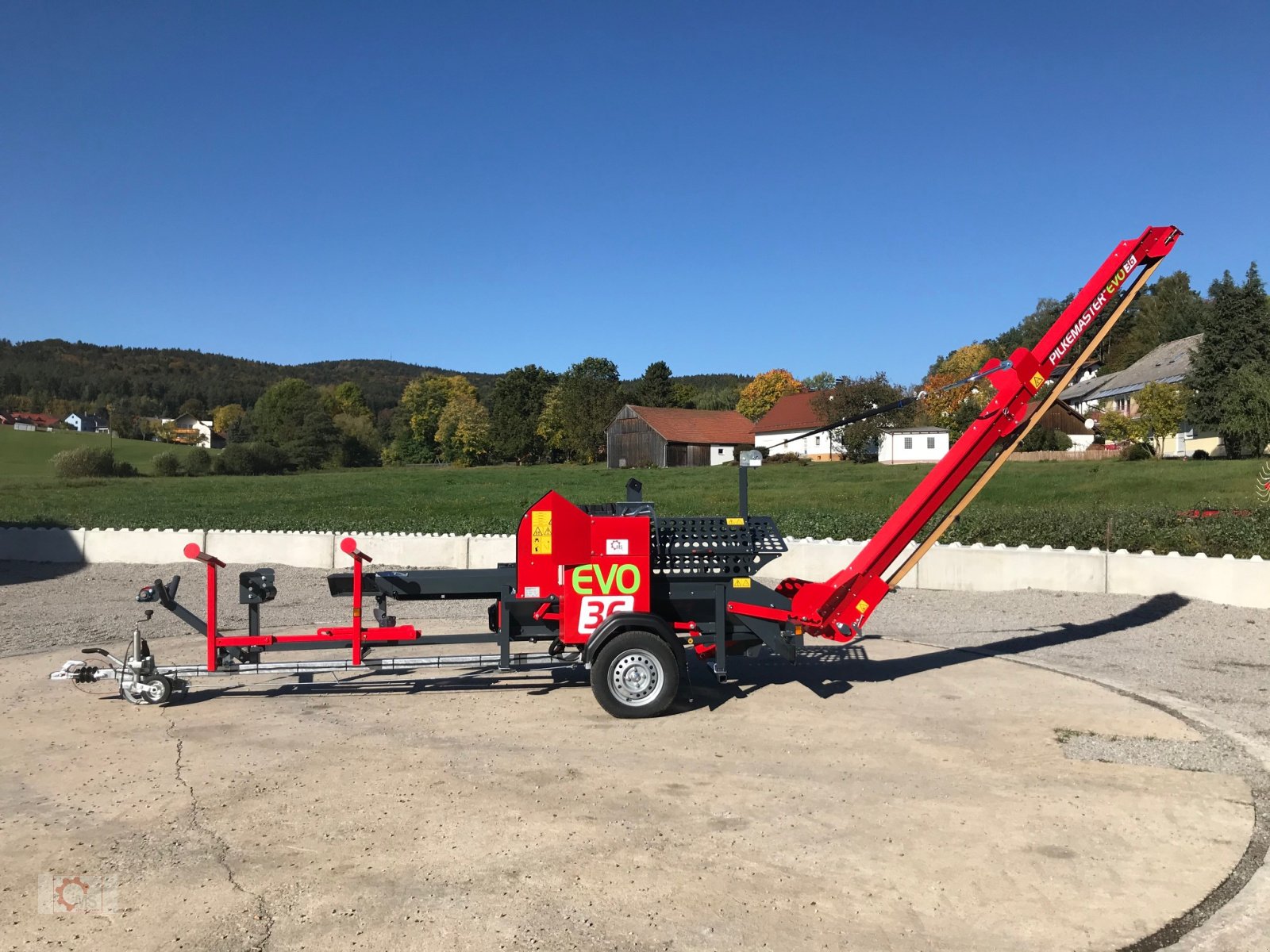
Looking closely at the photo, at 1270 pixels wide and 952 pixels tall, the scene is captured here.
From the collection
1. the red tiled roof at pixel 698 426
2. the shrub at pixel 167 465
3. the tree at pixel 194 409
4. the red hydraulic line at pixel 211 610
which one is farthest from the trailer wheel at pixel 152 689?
the tree at pixel 194 409

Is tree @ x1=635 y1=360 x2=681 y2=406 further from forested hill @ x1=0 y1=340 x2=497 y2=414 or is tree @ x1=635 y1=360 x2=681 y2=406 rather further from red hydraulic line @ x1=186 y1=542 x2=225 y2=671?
red hydraulic line @ x1=186 y1=542 x2=225 y2=671

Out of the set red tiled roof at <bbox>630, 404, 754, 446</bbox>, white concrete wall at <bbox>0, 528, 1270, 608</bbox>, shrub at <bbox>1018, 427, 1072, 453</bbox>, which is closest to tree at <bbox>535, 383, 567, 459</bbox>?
red tiled roof at <bbox>630, 404, 754, 446</bbox>

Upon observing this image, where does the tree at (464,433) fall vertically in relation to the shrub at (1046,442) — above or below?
above

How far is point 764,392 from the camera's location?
114 m

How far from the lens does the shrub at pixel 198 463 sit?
244ft

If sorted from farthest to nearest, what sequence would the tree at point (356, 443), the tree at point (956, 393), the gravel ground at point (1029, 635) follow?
the tree at point (356, 443) < the tree at point (956, 393) < the gravel ground at point (1029, 635)

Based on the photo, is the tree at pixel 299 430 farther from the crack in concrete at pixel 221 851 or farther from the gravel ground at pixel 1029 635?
the crack in concrete at pixel 221 851

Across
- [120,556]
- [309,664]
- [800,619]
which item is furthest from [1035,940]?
[120,556]

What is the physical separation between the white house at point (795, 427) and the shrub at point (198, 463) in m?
47.0

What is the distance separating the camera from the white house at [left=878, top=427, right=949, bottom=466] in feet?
204

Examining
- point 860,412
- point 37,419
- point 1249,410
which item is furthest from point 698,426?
point 37,419

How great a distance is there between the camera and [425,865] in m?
5.19

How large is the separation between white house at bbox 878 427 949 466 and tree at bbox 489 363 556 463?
46.8 meters

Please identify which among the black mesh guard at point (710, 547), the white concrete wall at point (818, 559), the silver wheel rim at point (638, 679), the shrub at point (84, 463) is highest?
the shrub at point (84, 463)
